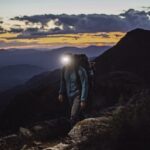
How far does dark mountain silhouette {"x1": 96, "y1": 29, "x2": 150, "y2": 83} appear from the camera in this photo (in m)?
102

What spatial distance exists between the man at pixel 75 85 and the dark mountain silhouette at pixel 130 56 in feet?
272

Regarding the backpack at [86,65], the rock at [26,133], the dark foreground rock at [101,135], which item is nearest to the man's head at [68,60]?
the backpack at [86,65]

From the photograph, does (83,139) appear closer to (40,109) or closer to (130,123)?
(130,123)

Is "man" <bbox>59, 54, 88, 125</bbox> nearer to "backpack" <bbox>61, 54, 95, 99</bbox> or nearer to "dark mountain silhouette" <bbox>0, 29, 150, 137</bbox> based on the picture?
"backpack" <bbox>61, 54, 95, 99</bbox>

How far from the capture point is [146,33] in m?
132

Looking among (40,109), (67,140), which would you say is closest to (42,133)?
(67,140)

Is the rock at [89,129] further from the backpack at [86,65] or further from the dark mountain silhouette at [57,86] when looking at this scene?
the dark mountain silhouette at [57,86]

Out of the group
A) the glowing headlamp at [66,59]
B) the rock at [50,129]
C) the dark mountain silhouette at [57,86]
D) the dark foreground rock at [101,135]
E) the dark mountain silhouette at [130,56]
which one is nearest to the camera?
the dark foreground rock at [101,135]

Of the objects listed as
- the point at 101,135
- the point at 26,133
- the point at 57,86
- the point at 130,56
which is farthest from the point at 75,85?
the point at 130,56

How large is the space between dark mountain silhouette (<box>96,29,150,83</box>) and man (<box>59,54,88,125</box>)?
3265 inches

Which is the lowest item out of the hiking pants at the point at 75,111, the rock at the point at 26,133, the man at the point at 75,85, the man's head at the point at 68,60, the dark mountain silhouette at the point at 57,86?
the dark mountain silhouette at the point at 57,86

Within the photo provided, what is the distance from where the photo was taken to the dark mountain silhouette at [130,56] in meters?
102

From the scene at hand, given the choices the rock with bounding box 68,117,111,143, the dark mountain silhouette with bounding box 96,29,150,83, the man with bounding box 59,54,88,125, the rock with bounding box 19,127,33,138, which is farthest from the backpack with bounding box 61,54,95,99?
the dark mountain silhouette with bounding box 96,29,150,83

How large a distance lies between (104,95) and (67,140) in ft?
120
